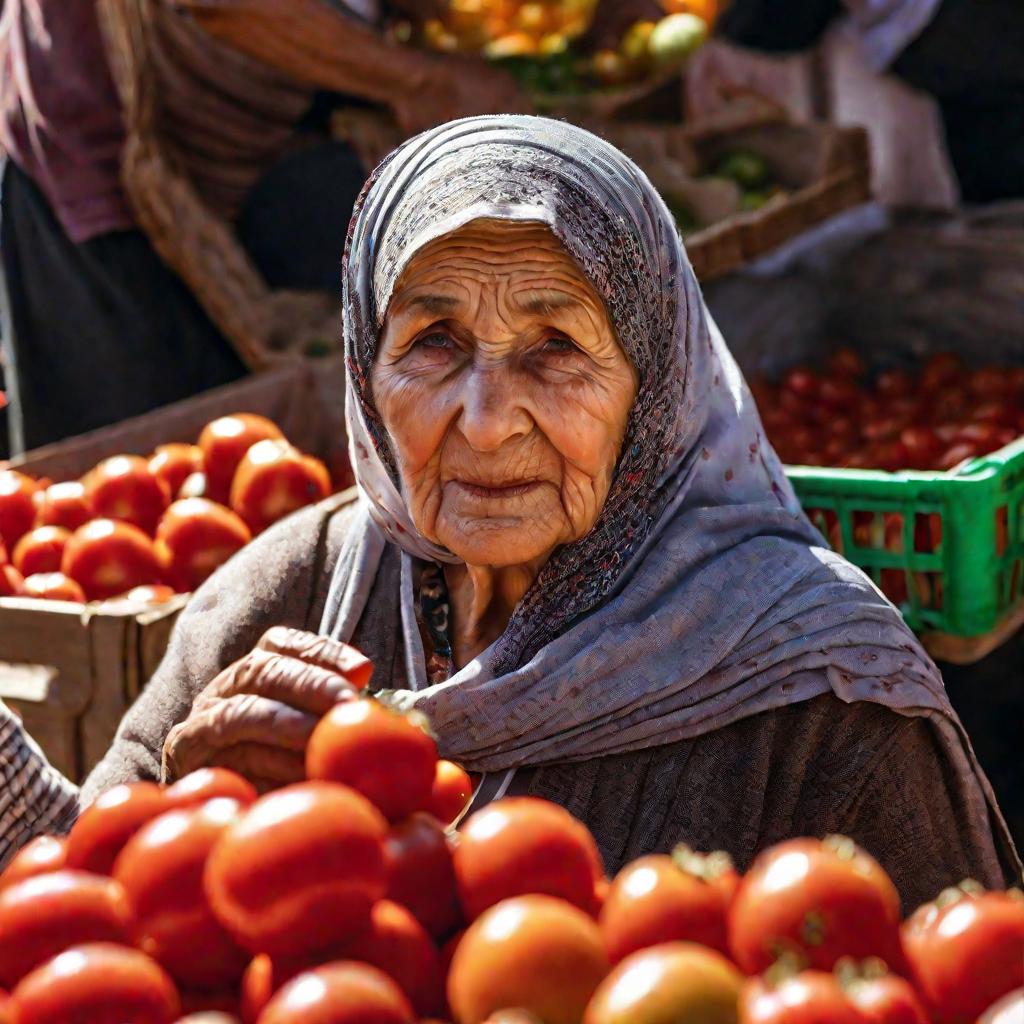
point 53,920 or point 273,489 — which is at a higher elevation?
point 53,920

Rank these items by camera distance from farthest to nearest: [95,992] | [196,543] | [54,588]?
[196,543] → [54,588] → [95,992]

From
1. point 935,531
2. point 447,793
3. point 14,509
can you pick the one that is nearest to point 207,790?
point 447,793

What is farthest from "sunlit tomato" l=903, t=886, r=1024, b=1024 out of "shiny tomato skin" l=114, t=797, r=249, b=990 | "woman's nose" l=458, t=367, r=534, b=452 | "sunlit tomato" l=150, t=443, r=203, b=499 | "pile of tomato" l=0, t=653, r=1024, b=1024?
"sunlit tomato" l=150, t=443, r=203, b=499

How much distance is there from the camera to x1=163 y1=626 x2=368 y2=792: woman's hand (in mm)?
1322

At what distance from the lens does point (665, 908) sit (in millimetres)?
999

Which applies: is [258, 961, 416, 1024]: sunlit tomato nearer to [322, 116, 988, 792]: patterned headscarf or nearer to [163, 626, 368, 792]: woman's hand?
[163, 626, 368, 792]: woman's hand

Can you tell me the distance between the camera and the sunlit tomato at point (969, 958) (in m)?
0.97

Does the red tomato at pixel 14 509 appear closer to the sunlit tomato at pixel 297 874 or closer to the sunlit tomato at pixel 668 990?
the sunlit tomato at pixel 297 874

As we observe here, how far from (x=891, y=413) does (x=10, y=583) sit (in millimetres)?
2553

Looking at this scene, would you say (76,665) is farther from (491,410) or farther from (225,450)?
(491,410)

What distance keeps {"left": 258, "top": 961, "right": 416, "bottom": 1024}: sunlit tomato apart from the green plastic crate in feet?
6.37

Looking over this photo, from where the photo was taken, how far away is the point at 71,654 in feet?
8.84

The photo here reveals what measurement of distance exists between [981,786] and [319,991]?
1.25 meters

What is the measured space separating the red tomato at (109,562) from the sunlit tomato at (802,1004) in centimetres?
228
